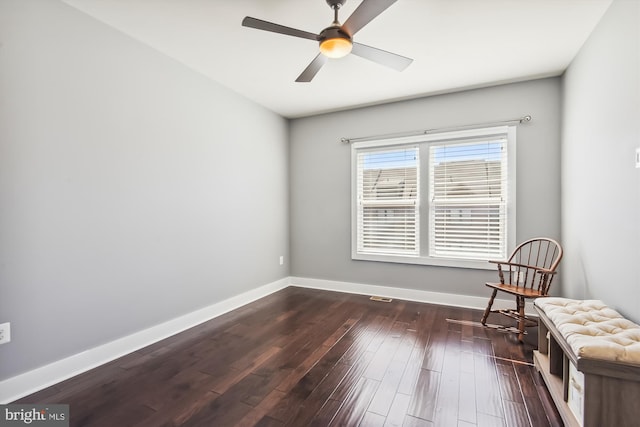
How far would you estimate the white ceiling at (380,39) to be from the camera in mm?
2016

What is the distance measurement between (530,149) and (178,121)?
12.0 feet

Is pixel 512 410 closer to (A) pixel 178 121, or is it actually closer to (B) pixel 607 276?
(B) pixel 607 276

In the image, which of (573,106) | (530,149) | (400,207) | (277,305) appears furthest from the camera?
(400,207)

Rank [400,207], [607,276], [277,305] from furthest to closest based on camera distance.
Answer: [400,207] < [277,305] < [607,276]

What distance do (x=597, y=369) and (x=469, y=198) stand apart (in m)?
2.36

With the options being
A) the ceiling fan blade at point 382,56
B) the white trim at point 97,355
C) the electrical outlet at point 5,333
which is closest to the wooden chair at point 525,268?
the ceiling fan blade at point 382,56

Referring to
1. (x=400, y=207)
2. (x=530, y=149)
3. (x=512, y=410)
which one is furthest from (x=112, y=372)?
(x=530, y=149)

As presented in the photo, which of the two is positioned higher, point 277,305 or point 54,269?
point 54,269

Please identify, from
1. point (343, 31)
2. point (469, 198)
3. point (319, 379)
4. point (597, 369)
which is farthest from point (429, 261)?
point (343, 31)

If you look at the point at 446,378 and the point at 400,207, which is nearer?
the point at 446,378

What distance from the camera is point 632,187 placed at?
1.74 metres

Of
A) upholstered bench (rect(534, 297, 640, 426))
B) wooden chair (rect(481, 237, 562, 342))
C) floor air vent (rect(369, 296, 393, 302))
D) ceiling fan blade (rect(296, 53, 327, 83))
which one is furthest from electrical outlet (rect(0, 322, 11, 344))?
wooden chair (rect(481, 237, 562, 342))

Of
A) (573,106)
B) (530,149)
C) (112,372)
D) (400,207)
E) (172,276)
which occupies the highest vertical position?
(573,106)

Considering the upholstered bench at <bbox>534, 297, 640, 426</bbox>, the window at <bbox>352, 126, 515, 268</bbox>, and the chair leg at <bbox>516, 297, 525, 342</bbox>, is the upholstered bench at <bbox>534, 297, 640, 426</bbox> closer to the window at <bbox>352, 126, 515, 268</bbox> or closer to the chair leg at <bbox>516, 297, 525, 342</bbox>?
the chair leg at <bbox>516, 297, 525, 342</bbox>
